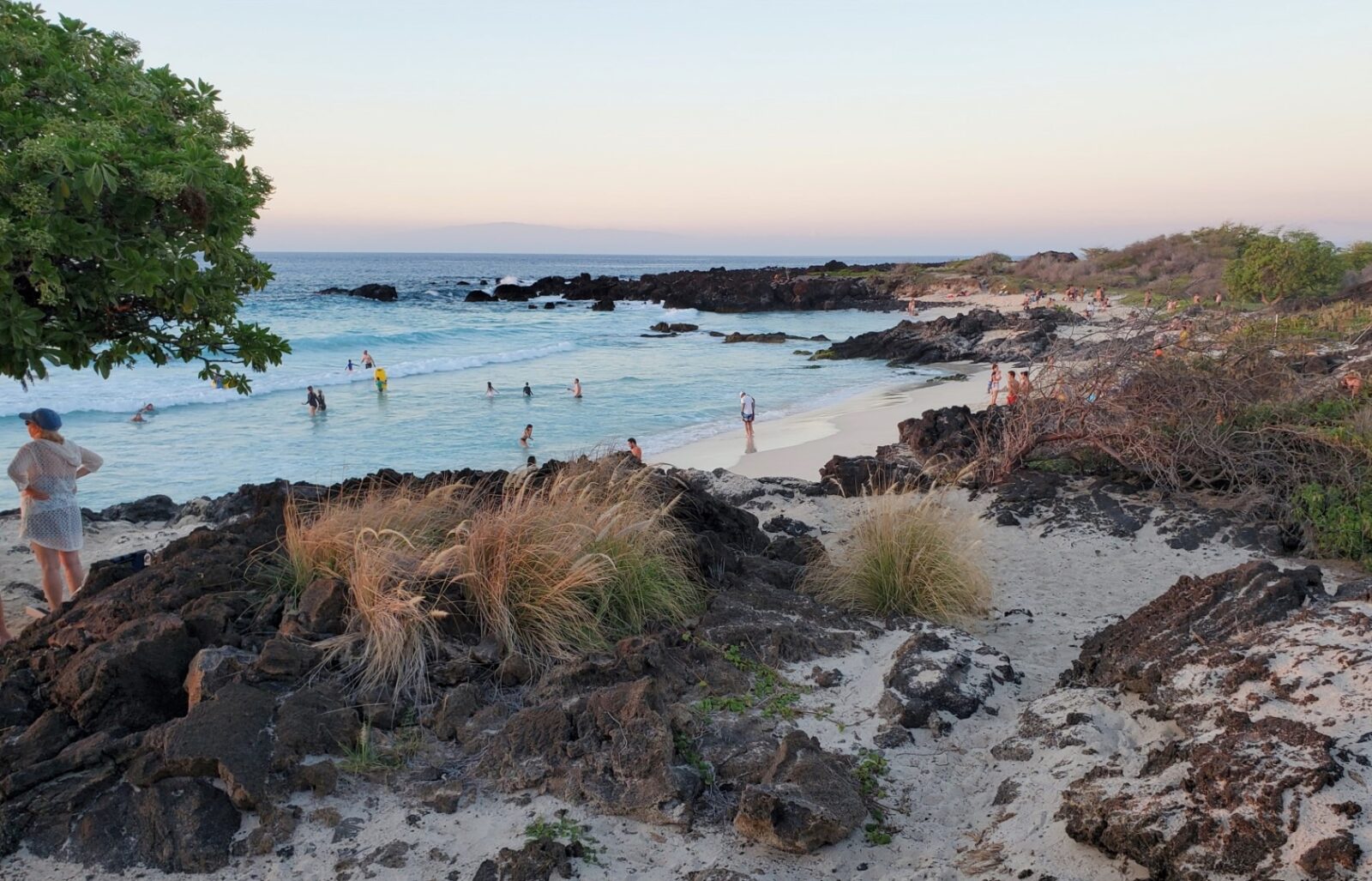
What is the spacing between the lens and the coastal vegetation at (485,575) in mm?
4828

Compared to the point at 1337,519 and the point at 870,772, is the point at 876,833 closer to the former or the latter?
the point at 870,772

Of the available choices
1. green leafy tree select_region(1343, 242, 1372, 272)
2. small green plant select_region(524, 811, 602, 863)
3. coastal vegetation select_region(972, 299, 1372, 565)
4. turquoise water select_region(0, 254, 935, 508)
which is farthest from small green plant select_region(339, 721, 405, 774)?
green leafy tree select_region(1343, 242, 1372, 272)

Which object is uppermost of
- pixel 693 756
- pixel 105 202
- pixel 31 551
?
pixel 105 202

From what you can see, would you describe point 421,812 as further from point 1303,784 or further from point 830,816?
point 1303,784

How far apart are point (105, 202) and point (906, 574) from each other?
203 inches

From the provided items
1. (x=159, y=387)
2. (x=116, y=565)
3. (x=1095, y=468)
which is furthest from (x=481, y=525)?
(x=159, y=387)

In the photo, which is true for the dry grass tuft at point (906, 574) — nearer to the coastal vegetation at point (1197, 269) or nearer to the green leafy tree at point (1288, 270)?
the coastal vegetation at point (1197, 269)

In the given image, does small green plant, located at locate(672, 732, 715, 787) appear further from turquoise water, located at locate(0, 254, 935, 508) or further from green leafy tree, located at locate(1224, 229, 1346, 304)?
green leafy tree, located at locate(1224, 229, 1346, 304)

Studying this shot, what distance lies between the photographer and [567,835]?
3793mm

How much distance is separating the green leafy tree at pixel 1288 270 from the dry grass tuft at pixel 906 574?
3028 centimetres

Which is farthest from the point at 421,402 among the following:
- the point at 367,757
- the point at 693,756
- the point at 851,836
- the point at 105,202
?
the point at 851,836

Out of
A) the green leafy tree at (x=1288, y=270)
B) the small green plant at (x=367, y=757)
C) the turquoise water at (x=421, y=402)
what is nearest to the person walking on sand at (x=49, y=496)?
the small green plant at (x=367, y=757)

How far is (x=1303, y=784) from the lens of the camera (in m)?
3.14

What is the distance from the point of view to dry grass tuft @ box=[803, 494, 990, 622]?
6340mm
